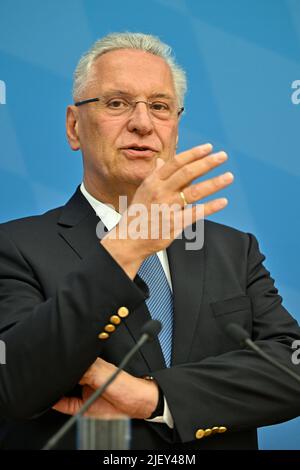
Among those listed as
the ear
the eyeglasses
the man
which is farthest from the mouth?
the ear

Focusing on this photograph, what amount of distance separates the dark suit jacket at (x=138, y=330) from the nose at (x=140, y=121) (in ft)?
0.94

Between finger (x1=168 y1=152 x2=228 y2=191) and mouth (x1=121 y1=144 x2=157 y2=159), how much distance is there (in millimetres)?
470

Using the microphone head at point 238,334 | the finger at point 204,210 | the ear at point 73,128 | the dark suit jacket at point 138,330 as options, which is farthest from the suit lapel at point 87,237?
the microphone head at point 238,334

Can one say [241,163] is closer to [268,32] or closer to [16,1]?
[268,32]

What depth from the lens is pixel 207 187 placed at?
5.99 feet

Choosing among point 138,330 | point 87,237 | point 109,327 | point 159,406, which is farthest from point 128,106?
point 159,406

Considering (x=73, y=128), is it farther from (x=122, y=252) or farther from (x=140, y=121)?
(x=122, y=252)

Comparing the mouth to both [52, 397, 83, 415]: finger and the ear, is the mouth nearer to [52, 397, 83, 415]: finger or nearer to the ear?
the ear

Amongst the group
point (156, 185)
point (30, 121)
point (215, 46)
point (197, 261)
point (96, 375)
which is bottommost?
point (96, 375)

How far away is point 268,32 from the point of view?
3.19m

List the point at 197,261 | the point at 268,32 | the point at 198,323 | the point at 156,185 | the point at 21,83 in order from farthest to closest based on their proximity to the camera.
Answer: the point at 268,32, the point at 21,83, the point at 197,261, the point at 198,323, the point at 156,185

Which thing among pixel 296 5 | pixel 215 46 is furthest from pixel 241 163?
pixel 296 5

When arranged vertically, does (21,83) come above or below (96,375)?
above
